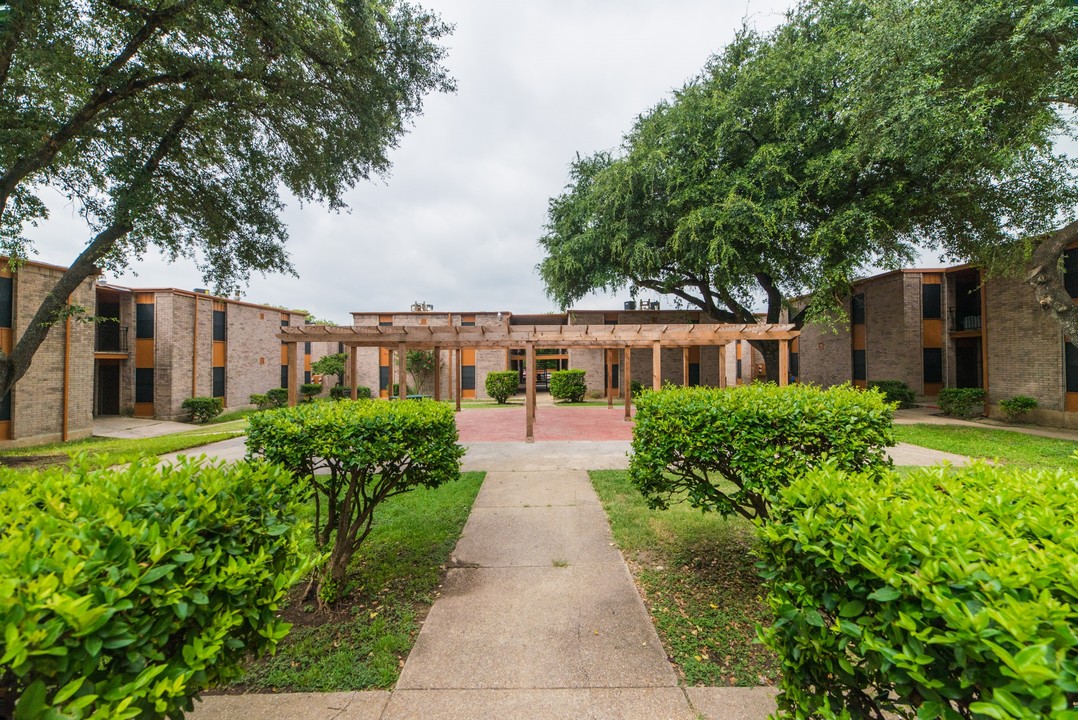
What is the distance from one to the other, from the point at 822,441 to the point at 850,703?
7.08 feet

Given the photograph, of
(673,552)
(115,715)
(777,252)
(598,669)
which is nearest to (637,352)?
(777,252)

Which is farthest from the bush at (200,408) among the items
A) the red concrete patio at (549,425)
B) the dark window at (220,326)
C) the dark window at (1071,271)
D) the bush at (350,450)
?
the dark window at (1071,271)

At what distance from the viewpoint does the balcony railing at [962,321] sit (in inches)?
664

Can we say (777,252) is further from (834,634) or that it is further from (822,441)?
(834,634)

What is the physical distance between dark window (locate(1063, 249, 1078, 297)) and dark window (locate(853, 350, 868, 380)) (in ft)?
24.6

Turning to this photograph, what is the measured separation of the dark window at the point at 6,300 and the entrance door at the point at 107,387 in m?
7.91

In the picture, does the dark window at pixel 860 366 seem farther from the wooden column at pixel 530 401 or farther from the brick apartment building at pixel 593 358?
the wooden column at pixel 530 401

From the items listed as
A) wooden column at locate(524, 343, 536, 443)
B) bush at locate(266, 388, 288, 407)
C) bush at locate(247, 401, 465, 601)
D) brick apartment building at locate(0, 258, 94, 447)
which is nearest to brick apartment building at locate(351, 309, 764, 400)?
bush at locate(266, 388, 288, 407)

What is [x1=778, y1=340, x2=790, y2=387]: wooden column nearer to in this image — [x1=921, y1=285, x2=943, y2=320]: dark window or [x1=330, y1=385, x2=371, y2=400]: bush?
[x1=921, y1=285, x2=943, y2=320]: dark window

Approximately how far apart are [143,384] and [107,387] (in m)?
2.07

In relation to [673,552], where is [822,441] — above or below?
above

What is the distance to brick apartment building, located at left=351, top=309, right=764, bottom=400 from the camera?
72.5ft

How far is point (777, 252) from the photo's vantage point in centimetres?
1379

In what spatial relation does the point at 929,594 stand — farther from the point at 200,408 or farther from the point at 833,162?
the point at 200,408
